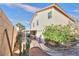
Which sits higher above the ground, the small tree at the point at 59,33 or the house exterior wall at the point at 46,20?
the house exterior wall at the point at 46,20

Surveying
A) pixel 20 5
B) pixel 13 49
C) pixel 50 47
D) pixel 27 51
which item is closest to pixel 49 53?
pixel 50 47

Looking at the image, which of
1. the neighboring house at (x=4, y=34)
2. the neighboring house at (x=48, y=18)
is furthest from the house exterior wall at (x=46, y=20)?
the neighboring house at (x=4, y=34)

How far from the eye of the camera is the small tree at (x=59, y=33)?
1.48 meters

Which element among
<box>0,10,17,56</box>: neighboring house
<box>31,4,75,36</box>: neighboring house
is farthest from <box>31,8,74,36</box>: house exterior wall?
<box>0,10,17,56</box>: neighboring house

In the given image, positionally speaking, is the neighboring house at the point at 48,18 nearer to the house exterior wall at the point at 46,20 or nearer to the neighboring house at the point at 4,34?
the house exterior wall at the point at 46,20

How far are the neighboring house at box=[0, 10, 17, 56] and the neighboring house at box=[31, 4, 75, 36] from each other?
18cm

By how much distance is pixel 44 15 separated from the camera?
1510mm

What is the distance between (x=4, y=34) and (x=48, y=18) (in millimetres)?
393

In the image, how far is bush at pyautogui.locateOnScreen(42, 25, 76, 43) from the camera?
1477 millimetres

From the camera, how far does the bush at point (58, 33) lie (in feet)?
4.84

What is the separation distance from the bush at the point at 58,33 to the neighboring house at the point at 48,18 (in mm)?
35

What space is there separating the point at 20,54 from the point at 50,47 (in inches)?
10.0

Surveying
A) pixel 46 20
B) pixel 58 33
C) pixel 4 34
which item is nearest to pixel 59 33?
pixel 58 33

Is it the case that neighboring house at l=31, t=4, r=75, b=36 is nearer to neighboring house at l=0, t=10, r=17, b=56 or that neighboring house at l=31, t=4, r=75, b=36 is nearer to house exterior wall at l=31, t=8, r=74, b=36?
house exterior wall at l=31, t=8, r=74, b=36
